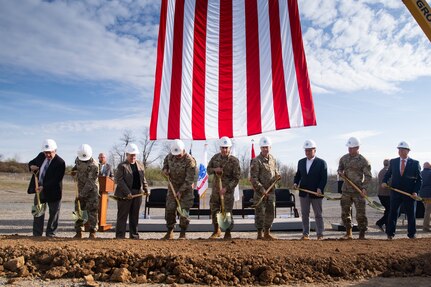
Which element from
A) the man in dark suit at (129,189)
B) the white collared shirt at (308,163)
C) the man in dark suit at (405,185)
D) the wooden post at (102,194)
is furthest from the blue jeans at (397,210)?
the wooden post at (102,194)

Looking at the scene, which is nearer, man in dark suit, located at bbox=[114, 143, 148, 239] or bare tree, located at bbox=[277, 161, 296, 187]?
man in dark suit, located at bbox=[114, 143, 148, 239]

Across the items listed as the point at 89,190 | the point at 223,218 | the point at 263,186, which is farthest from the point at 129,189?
the point at 263,186

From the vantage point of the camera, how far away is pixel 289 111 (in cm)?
1070

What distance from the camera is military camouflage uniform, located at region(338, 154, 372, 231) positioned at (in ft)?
26.5

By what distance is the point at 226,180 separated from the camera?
8266 millimetres

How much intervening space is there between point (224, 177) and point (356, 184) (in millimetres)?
2671

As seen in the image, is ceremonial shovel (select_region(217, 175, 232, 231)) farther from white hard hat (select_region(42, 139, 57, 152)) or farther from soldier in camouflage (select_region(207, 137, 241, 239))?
white hard hat (select_region(42, 139, 57, 152))

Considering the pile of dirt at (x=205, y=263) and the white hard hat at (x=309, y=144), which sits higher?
the white hard hat at (x=309, y=144)

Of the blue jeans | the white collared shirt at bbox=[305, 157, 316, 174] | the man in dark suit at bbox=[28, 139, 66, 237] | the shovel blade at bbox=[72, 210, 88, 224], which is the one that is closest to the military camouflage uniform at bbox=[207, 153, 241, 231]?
the white collared shirt at bbox=[305, 157, 316, 174]

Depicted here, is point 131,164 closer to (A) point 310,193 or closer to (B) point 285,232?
(A) point 310,193

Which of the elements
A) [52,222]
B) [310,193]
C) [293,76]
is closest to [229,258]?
[310,193]

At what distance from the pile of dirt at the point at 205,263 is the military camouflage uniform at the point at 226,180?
1993 millimetres

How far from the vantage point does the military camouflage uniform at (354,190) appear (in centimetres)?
806

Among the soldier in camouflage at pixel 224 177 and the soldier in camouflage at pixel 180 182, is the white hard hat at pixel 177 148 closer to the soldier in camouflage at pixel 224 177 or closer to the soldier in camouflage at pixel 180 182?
the soldier in camouflage at pixel 180 182
